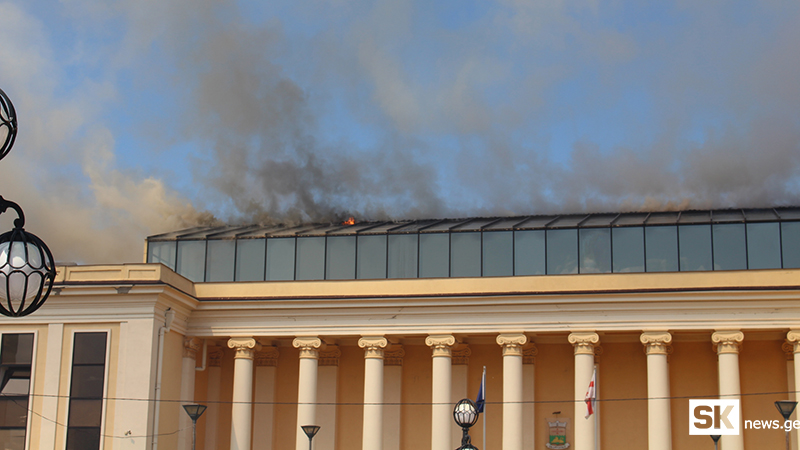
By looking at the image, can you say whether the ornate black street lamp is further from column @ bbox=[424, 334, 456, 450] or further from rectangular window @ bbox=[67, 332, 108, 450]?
column @ bbox=[424, 334, 456, 450]

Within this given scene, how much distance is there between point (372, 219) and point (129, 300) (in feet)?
59.0

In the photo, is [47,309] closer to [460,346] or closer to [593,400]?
[460,346]

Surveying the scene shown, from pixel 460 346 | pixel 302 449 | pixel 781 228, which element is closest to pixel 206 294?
pixel 302 449

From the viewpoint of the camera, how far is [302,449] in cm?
4166

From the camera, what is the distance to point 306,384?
1652 inches

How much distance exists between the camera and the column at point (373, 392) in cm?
4091

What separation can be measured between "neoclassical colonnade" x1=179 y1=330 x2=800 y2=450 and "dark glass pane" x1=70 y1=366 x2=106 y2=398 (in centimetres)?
372

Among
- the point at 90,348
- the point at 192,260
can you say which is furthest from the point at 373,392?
the point at 192,260

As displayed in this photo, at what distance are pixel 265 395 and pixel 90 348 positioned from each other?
8856 millimetres

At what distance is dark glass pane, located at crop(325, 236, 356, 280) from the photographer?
4691 centimetres

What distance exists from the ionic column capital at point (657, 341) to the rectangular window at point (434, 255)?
33.7 ft

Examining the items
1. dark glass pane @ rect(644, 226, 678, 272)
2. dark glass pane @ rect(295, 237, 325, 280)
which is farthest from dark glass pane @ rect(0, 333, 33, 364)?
dark glass pane @ rect(644, 226, 678, 272)

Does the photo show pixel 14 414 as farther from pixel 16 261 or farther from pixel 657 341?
pixel 16 261

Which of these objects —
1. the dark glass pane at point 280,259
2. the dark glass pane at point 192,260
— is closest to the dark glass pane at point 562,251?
the dark glass pane at point 280,259
